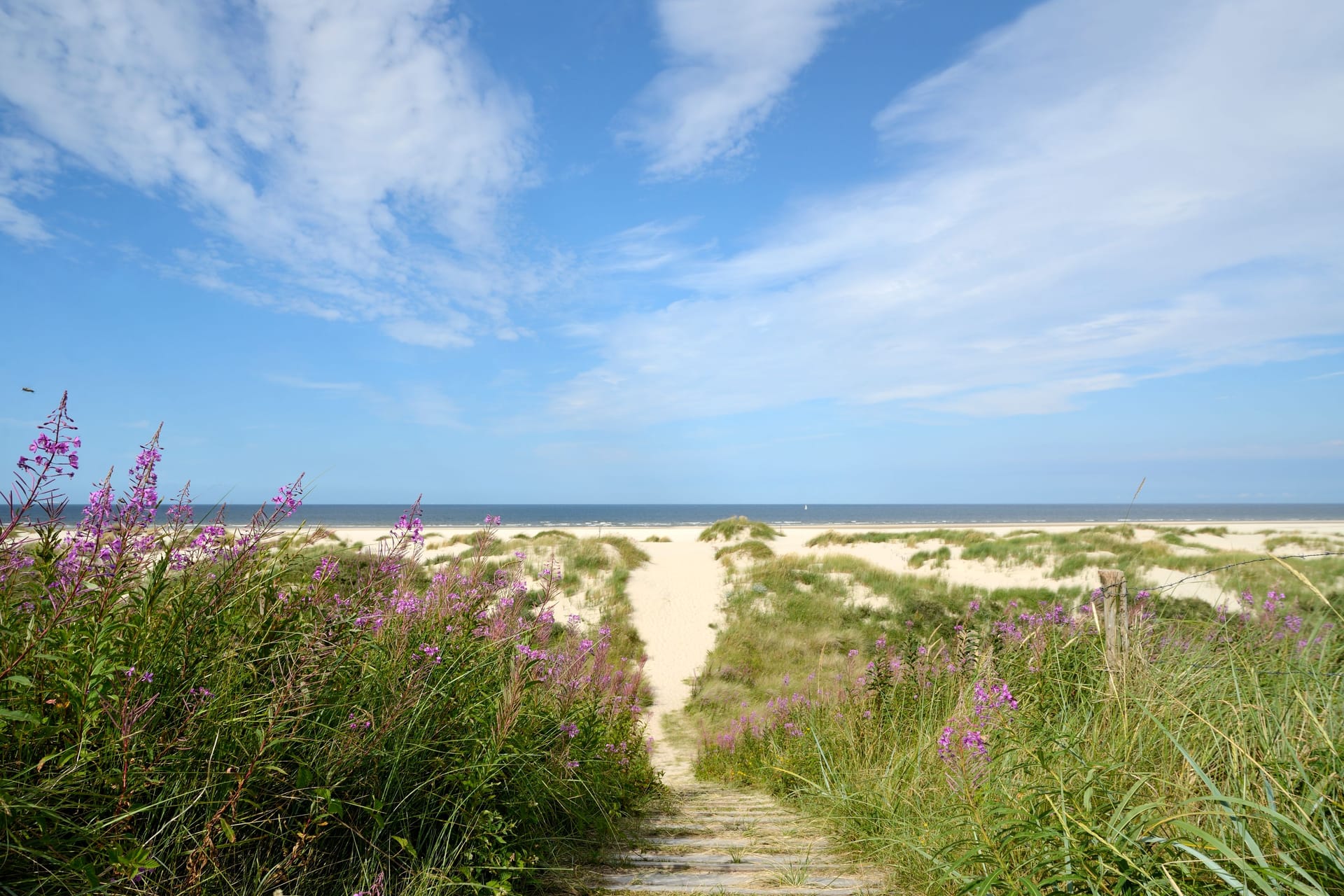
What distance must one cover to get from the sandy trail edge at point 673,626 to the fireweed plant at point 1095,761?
2.96 metres

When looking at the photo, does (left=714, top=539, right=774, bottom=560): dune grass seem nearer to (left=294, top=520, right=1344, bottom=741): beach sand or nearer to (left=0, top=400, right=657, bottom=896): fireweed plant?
(left=294, top=520, right=1344, bottom=741): beach sand

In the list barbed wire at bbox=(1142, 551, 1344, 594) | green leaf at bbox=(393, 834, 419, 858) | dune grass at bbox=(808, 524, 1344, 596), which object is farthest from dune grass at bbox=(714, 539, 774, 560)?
green leaf at bbox=(393, 834, 419, 858)

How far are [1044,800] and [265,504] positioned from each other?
3449mm

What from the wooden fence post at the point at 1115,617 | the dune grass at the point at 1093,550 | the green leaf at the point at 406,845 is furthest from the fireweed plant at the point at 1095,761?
the dune grass at the point at 1093,550

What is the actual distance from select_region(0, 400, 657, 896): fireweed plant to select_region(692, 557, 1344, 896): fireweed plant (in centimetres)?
184

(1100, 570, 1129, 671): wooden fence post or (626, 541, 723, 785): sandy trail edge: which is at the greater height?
(1100, 570, 1129, 671): wooden fence post

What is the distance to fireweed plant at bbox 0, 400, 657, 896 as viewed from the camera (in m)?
2.06

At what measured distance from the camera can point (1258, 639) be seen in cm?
468

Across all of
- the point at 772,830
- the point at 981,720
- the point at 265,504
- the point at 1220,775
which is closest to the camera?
the point at 265,504

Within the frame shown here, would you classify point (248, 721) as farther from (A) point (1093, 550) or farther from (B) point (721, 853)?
(A) point (1093, 550)

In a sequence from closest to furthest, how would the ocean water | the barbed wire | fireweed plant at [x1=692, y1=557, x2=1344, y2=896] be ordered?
fireweed plant at [x1=692, y1=557, x2=1344, y2=896], the barbed wire, the ocean water

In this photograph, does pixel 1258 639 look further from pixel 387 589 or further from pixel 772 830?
pixel 387 589

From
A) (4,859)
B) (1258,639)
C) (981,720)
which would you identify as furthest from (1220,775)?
(4,859)

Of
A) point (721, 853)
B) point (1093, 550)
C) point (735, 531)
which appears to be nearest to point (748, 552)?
point (735, 531)
